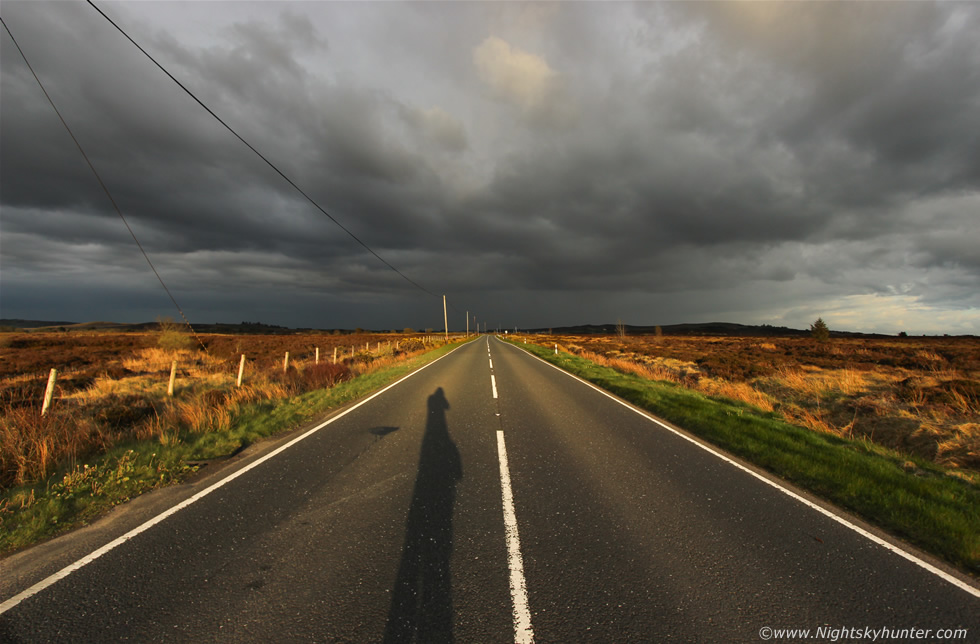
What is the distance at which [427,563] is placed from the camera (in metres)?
3.44

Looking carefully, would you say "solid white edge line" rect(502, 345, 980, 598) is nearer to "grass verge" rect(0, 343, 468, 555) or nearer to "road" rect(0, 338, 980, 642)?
"road" rect(0, 338, 980, 642)

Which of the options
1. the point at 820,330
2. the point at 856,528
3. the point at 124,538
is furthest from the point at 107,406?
the point at 820,330

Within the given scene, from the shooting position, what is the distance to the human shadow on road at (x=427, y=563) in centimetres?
266

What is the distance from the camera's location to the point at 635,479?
18.1ft

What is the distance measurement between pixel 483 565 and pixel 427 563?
0.49 meters

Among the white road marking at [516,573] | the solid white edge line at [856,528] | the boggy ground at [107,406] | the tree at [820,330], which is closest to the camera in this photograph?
the white road marking at [516,573]

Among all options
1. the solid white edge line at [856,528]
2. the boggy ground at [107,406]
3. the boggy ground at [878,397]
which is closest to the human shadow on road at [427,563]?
the solid white edge line at [856,528]

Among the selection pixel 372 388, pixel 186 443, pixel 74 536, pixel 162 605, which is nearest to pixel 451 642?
pixel 162 605

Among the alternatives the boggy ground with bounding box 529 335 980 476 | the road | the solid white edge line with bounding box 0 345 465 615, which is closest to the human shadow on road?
the road

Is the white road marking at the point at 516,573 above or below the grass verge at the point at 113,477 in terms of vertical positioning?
above

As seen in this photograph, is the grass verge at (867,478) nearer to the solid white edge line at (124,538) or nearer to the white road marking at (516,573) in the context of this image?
the white road marking at (516,573)

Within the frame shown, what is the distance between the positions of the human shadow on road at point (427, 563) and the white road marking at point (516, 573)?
464mm

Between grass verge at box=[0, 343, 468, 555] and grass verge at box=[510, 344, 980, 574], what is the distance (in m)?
8.84

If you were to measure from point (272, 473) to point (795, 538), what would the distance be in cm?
641
